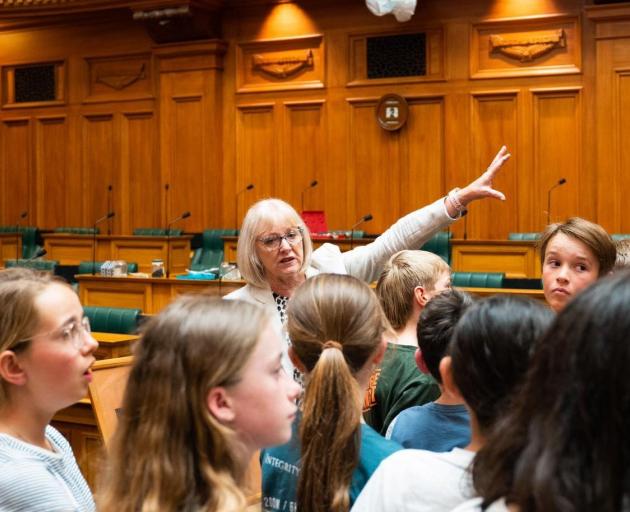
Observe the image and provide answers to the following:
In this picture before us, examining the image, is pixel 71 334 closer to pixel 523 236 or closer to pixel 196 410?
pixel 196 410

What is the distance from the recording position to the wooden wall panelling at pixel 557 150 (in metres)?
10.9

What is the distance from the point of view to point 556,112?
11.0m

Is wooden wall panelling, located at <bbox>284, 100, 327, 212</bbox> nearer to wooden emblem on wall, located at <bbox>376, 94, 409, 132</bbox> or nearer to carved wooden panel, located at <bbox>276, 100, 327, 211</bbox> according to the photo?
carved wooden panel, located at <bbox>276, 100, 327, 211</bbox>

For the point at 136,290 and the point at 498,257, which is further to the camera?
the point at 498,257

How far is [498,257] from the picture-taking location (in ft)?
32.0

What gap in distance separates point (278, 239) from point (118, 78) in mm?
11222

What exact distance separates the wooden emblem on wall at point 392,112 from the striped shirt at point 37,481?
9.99m

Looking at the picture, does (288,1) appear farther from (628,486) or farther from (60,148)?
(628,486)

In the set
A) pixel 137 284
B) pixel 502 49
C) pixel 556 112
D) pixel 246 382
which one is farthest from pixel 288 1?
pixel 246 382

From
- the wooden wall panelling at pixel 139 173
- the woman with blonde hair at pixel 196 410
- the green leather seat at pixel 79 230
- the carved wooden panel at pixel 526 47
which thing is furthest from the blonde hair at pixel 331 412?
the wooden wall panelling at pixel 139 173

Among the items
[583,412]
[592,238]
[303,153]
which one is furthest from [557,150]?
[583,412]

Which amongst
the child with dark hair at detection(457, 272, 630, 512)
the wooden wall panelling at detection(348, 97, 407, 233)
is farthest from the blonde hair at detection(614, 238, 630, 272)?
the wooden wall panelling at detection(348, 97, 407, 233)

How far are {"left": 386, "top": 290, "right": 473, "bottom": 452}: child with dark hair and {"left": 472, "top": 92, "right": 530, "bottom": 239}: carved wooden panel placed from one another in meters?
9.14

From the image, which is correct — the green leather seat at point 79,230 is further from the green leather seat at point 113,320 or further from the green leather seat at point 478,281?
the green leather seat at point 113,320
